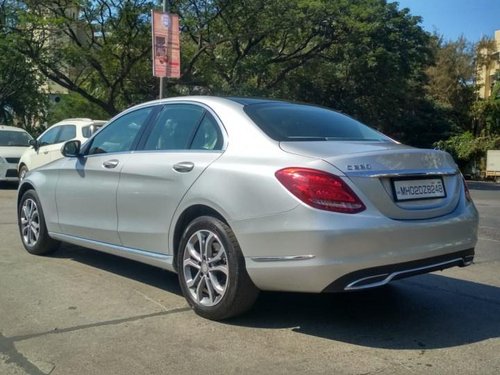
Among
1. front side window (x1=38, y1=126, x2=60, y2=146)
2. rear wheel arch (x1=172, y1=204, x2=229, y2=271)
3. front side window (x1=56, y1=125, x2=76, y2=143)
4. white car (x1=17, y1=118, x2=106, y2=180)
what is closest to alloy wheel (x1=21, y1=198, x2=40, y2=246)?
rear wheel arch (x1=172, y1=204, x2=229, y2=271)

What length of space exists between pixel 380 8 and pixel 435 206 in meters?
24.8

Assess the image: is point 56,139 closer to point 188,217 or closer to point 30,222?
point 30,222

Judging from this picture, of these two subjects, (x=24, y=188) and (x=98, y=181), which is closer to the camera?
(x=98, y=181)

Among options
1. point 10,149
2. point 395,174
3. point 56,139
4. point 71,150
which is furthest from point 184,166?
point 10,149

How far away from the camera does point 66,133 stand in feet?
46.7

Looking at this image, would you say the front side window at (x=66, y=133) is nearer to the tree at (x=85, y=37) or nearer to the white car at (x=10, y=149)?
the white car at (x=10, y=149)

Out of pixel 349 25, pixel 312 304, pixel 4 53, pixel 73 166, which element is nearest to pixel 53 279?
pixel 73 166

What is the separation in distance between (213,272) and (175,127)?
1371 mm

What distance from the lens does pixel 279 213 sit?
4.10m

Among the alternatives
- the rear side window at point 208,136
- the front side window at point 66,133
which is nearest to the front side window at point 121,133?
the rear side window at point 208,136

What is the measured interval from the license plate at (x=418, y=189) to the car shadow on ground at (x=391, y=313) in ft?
3.12

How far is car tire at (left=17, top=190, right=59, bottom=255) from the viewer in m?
6.72

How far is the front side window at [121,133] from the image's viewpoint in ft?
18.6

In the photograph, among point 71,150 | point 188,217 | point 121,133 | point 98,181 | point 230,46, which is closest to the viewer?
point 188,217
